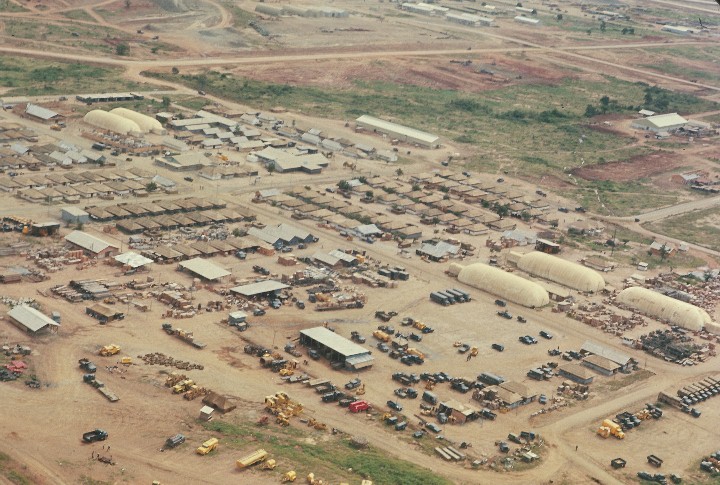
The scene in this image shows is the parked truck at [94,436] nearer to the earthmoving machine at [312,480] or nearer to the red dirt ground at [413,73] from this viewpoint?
the earthmoving machine at [312,480]

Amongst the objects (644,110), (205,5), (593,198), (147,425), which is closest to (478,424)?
(147,425)

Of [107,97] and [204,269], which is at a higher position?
[107,97]

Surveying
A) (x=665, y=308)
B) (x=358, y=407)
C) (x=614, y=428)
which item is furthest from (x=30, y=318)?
(x=665, y=308)

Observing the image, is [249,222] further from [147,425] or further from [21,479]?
[21,479]

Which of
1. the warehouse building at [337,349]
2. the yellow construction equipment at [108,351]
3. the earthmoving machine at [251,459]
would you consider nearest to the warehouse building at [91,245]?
the yellow construction equipment at [108,351]

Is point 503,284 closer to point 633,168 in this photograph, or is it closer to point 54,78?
point 633,168

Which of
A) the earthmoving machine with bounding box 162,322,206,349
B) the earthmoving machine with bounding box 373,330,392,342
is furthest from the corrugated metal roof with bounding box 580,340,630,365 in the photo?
the earthmoving machine with bounding box 162,322,206,349
